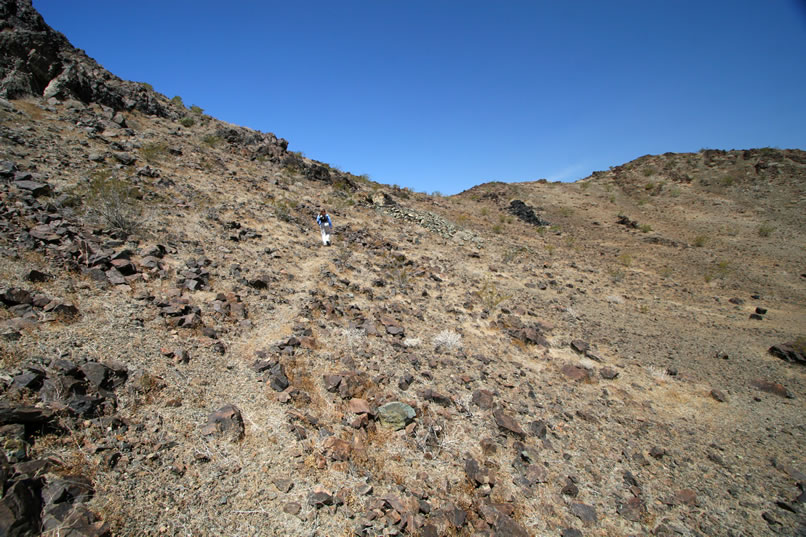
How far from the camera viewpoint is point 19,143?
859cm

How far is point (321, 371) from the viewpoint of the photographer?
5008 mm

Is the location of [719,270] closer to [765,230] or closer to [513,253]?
[765,230]

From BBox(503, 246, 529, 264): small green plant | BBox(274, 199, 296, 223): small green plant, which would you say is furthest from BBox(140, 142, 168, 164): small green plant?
BBox(503, 246, 529, 264): small green plant

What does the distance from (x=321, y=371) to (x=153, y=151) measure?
39.0 ft

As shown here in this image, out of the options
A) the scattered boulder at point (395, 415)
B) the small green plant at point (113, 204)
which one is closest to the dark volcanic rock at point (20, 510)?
the scattered boulder at point (395, 415)

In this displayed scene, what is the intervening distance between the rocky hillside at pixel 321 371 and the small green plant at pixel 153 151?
0.30 feet

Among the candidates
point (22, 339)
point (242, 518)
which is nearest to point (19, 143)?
point (22, 339)

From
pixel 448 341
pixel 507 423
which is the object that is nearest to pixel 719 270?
pixel 448 341

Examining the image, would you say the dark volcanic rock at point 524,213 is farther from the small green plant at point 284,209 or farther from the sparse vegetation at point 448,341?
the sparse vegetation at point 448,341

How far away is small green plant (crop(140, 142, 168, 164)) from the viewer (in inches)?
448

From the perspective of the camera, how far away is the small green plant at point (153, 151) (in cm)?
1138

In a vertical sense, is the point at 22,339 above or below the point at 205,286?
below

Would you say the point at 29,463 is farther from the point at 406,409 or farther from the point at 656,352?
the point at 656,352

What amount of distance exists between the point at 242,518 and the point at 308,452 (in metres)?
0.88
